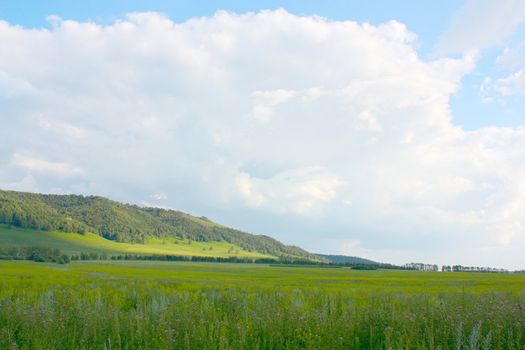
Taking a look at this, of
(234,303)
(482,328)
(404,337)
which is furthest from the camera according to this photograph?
(234,303)

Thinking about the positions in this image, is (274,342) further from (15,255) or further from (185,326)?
(15,255)

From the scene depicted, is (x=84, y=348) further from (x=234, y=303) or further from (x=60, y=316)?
(x=234, y=303)

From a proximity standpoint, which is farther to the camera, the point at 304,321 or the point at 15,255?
the point at 15,255

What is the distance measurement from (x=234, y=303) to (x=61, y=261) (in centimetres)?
14080

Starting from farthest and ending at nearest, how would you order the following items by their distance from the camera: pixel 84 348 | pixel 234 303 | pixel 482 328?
pixel 234 303 → pixel 482 328 → pixel 84 348

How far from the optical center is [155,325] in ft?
30.2

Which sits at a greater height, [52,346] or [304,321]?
[304,321]

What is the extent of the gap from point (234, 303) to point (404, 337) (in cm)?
538

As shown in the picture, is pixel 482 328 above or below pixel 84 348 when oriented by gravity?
above

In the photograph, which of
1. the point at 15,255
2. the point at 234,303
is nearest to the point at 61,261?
the point at 15,255

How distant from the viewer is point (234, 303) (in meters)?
12.4

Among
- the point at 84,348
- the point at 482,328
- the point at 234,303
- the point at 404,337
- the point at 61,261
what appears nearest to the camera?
the point at 84,348

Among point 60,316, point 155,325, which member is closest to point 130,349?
point 155,325

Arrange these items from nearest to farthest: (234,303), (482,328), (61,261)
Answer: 1. (482,328)
2. (234,303)
3. (61,261)
